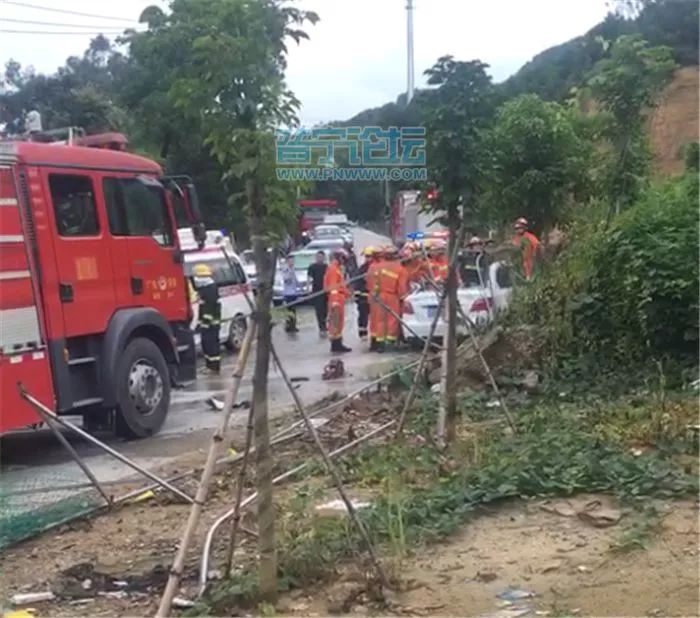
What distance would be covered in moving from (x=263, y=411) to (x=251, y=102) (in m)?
1.32

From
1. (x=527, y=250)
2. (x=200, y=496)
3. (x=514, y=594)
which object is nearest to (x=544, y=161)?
(x=527, y=250)

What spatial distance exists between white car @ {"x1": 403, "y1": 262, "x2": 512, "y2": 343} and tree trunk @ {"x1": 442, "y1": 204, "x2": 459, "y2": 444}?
3525mm

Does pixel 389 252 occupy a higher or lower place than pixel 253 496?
higher

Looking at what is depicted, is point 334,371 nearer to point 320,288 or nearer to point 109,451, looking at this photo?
point 320,288

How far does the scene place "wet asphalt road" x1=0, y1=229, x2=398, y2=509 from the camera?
29.2 ft

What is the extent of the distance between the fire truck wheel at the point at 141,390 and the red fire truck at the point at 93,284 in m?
0.01

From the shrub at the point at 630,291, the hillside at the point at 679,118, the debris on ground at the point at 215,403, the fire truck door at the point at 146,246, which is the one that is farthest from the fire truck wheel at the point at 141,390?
the hillside at the point at 679,118

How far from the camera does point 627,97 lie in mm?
14242

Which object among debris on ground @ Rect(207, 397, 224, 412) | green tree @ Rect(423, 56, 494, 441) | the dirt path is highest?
green tree @ Rect(423, 56, 494, 441)

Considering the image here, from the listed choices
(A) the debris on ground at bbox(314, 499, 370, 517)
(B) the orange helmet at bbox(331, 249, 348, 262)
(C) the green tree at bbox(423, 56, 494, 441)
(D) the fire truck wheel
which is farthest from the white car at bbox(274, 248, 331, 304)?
(A) the debris on ground at bbox(314, 499, 370, 517)

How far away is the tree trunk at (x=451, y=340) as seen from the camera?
7.86 m

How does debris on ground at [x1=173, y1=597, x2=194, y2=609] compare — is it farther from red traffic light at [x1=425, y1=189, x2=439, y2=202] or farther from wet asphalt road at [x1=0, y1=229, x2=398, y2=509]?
red traffic light at [x1=425, y1=189, x2=439, y2=202]

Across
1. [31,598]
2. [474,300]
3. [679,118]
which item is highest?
[679,118]

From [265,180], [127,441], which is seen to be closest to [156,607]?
[265,180]
